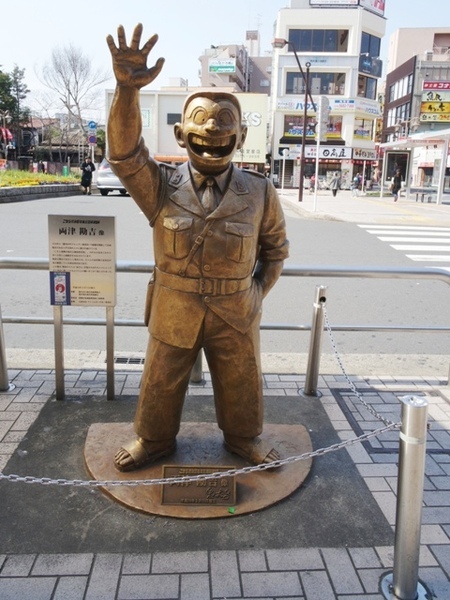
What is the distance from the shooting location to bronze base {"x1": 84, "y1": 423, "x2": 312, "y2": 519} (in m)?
2.84

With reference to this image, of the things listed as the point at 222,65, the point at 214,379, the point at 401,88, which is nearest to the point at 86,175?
the point at 214,379

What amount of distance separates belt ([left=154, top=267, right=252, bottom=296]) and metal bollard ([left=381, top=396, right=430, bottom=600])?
101cm

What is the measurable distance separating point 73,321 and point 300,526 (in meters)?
2.46

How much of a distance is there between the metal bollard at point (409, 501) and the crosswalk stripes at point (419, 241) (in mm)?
8052

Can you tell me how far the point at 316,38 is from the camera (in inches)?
1678

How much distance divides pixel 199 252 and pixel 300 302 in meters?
4.73

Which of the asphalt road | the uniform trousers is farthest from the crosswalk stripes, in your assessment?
the uniform trousers

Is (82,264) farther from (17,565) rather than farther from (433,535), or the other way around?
(433,535)

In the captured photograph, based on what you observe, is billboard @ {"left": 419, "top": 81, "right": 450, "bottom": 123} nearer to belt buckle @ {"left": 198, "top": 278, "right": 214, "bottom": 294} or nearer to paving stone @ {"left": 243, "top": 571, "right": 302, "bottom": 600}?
belt buckle @ {"left": 198, "top": 278, "right": 214, "bottom": 294}

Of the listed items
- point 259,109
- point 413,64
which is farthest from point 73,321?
point 413,64

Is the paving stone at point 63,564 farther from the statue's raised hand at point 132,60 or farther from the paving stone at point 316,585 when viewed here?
the statue's raised hand at point 132,60

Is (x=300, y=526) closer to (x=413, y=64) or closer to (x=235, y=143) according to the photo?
(x=235, y=143)

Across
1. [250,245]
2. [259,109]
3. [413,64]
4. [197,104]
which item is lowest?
[250,245]

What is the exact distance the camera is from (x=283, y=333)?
20.4 ft
